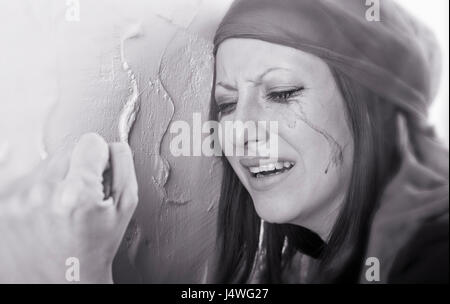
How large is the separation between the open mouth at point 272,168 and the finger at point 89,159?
0.32 metres

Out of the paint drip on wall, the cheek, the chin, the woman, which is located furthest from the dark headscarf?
the chin

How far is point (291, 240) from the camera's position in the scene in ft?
4.35

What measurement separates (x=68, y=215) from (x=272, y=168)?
43cm

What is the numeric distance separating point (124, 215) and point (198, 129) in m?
0.25

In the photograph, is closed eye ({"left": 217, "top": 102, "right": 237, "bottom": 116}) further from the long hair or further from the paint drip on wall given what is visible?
the paint drip on wall

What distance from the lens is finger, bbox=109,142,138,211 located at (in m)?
1.19

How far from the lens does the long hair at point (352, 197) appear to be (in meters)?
1.18

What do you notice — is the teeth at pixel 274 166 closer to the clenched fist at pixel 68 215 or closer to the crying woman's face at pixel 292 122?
the crying woman's face at pixel 292 122

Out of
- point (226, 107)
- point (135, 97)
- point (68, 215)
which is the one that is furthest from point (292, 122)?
point (68, 215)

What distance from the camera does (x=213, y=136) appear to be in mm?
1285

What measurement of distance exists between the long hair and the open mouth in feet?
0.27

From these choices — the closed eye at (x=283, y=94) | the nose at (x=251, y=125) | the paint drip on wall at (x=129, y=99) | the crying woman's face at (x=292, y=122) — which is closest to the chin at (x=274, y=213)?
the crying woman's face at (x=292, y=122)

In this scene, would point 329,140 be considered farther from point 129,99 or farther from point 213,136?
point 129,99
